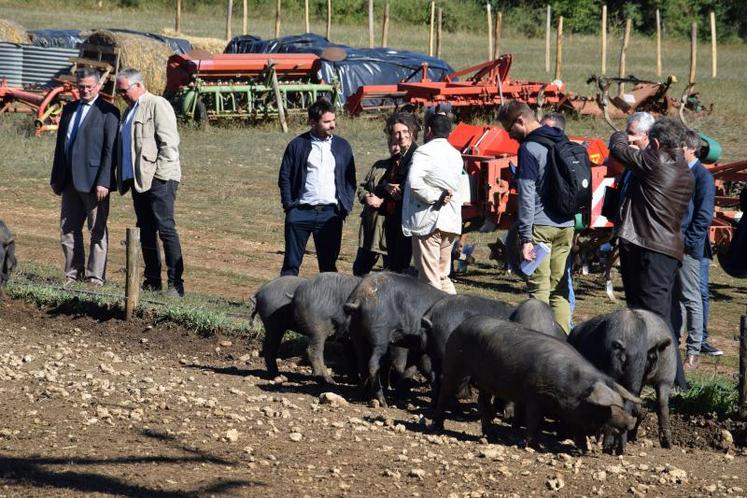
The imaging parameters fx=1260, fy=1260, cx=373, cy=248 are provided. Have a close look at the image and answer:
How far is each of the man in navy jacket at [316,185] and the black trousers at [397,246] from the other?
1.64 feet

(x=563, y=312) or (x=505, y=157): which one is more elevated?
(x=505, y=157)

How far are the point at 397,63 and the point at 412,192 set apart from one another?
21283 mm

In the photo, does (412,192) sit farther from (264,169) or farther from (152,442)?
(264,169)

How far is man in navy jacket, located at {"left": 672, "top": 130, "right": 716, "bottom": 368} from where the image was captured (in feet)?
31.2

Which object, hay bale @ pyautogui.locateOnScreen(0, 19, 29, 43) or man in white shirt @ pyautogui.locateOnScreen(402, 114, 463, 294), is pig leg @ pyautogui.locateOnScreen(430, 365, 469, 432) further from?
hay bale @ pyautogui.locateOnScreen(0, 19, 29, 43)

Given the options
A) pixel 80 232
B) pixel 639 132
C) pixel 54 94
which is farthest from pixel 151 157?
pixel 54 94

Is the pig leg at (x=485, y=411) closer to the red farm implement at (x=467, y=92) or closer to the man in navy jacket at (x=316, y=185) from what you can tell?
the man in navy jacket at (x=316, y=185)

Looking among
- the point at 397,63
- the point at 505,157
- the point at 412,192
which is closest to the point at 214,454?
the point at 412,192

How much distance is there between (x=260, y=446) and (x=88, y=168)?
17.5 feet

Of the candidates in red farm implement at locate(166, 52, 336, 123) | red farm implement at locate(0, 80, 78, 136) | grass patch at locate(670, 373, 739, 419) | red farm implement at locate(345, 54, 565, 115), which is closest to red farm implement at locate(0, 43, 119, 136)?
red farm implement at locate(0, 80, 78, 136)

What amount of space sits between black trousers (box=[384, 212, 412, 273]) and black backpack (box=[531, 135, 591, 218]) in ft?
5.26

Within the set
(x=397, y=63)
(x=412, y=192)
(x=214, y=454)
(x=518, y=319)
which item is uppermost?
(x=397, y=63)

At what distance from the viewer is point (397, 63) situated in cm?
3047

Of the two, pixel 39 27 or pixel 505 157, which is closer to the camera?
pixel 505 157
